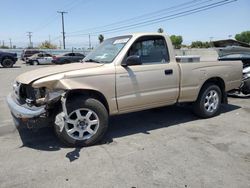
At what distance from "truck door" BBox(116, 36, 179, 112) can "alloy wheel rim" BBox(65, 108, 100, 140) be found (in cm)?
60

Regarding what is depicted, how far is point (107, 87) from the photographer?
4.99 m

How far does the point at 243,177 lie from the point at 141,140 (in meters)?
1.88

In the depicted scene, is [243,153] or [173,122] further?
[173,122]

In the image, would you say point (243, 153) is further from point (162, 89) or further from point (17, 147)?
point (17, 147)

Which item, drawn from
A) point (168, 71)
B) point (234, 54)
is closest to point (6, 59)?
point (234, 54)

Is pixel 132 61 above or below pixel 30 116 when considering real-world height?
above

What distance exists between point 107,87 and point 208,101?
2.77 meters

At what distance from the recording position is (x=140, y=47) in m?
5.64

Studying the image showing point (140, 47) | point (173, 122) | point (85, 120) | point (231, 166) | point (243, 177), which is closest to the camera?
point (243, 177)

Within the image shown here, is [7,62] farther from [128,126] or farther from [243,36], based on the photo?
[243,36]

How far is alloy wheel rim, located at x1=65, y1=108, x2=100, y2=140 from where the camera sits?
4773mm

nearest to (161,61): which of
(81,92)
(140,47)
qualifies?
(140,47)

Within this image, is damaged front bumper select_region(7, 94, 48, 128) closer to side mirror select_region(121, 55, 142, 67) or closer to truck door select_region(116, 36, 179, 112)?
truck door select_region(116, 36, 179, 112)

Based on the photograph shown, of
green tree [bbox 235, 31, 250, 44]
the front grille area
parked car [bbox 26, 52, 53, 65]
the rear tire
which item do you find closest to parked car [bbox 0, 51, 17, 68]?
the rear tire
